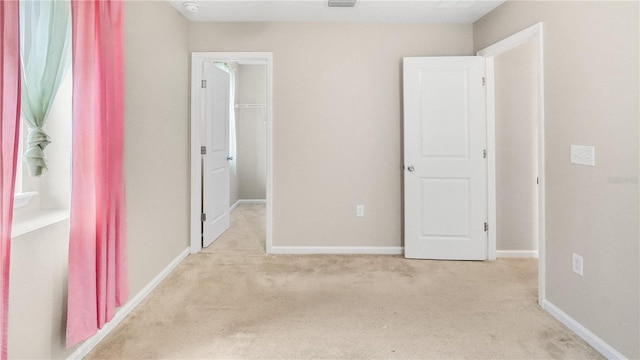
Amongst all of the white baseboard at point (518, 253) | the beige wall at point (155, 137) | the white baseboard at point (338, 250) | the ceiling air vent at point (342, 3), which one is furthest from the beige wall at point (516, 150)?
the beige wall at point (155, 137)

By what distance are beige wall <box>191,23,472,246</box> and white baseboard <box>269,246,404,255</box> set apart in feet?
0.15

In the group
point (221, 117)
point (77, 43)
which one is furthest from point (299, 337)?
point (221, 117)

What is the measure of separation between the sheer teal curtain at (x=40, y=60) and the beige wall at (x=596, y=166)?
2753mm

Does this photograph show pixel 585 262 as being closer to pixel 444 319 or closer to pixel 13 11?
pixel 444 319

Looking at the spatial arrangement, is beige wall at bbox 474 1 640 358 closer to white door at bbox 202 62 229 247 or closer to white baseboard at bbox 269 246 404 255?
white baseboard at bbox 269 246 404 255

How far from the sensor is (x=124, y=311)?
2.33 meters

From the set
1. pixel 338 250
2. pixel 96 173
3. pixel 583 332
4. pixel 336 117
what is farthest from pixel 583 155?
pixel 96 173

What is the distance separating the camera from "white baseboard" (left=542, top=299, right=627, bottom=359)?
1907mm

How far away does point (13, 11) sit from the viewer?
4.09 feet

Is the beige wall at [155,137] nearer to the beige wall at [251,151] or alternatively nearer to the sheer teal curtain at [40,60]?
the sheer teal curtain at [40,60]

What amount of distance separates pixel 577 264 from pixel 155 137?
3.10 meters

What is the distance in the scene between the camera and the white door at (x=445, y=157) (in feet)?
11.3

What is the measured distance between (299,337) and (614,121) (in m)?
2.12

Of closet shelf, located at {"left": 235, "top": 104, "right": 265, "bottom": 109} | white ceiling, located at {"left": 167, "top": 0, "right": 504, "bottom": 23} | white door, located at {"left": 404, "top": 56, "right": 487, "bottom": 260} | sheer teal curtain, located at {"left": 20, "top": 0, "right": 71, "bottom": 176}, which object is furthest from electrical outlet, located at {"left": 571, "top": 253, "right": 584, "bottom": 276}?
closet shelf, located at {"left": 235, "top": 104, "right": 265, "bottom": 109}
